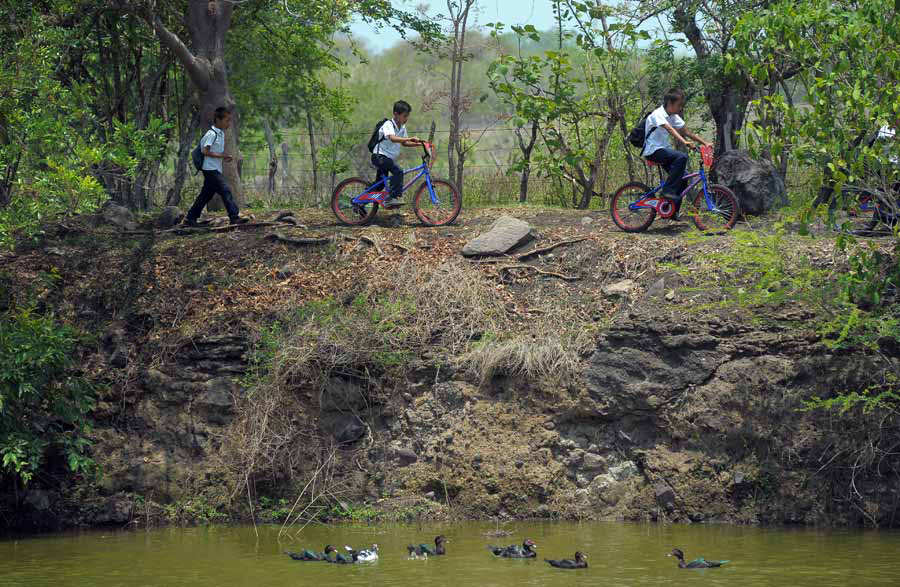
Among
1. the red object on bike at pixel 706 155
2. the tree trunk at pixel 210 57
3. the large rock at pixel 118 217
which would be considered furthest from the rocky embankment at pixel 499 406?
the tree trunk at pixel 210 57

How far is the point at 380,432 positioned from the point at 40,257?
5644 mm

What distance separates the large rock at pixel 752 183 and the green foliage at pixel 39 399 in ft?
29.8

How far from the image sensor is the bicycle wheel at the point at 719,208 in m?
14.0

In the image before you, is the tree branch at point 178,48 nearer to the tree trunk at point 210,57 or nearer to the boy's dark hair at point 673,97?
the tree trunk at point 210,57

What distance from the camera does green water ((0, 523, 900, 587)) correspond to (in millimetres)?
8828

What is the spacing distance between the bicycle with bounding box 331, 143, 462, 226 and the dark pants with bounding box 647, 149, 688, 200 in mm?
2976

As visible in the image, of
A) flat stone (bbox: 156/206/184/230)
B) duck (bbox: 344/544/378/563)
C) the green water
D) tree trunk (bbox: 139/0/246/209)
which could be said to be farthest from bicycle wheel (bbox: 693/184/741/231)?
flat stone (bbox: 156/206/184/230)

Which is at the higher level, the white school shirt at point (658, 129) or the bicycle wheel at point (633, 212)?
the white school shirt at point (658, 129)

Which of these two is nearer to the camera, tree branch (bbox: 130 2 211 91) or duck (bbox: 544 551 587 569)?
duck (bbox: 544 551 587 569)

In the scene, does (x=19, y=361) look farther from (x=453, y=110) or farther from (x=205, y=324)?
(x=453, y=110)

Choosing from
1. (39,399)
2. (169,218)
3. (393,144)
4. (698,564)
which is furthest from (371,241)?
(698,564)

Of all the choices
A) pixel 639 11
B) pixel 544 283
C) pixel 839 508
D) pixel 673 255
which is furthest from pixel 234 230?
pixel 839 508

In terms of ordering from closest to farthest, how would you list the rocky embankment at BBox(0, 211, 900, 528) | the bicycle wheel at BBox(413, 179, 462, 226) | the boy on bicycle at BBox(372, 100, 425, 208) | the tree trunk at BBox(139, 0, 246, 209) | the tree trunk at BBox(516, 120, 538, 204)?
the rocky embankment at BBox(0, 211, 900, 528)
the boy on bicycle at BBox(372, 100, 425, 208)
the bicycle wheel at BBox(413, 179, 462, 226)
the tree trunk at BBox(139, 0, 246, 209)
the tree trunk at BBox(516, 120, 538, 204)

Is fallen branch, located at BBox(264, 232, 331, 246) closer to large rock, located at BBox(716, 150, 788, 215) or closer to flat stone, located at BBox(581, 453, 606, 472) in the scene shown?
flat stone, located at BBox(581, 453, 606, 472)
